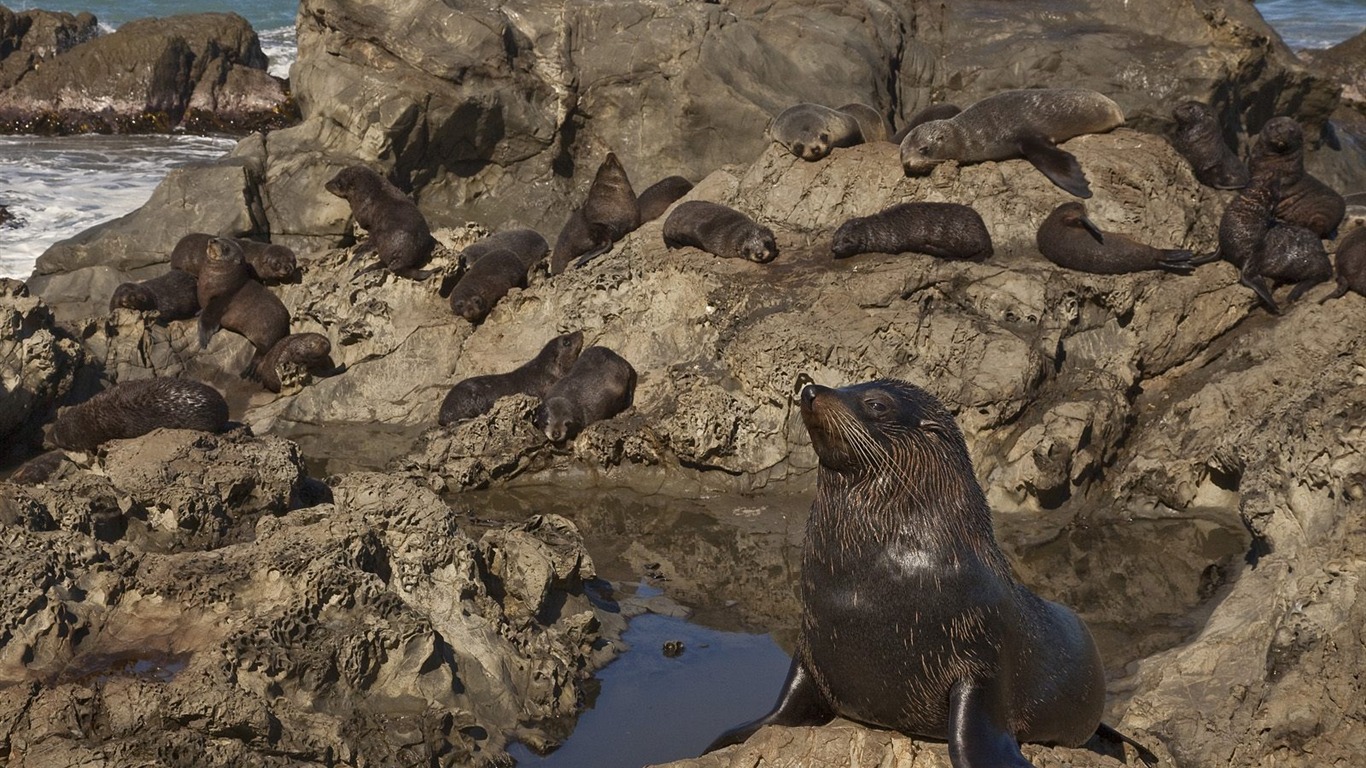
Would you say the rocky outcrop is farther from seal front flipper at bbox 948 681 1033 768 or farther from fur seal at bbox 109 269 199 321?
seal front flipper at bbox 948 681 1033 768

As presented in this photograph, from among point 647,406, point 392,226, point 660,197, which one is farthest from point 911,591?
point 660,197

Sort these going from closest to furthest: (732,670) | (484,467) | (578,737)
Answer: (578,737) → (732,670) → (484,467)

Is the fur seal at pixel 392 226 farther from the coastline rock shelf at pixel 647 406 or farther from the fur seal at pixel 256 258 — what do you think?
the fur seal at pixel 256 258

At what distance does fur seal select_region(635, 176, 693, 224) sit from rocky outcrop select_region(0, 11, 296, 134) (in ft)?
47.9

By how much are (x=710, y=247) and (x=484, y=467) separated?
2806 millimetres

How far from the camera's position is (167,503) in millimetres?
8242

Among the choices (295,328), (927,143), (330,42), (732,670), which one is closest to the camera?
(732,670)

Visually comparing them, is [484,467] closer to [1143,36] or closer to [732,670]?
[732,670]

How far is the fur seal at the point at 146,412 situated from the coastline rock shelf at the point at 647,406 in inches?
22.4

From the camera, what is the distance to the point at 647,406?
38.5 feet

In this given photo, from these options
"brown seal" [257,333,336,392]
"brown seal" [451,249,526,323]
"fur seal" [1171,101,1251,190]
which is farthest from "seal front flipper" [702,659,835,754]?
"fur seal" [1171,101,1251,190]

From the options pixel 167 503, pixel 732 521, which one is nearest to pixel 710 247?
pixel 732 521

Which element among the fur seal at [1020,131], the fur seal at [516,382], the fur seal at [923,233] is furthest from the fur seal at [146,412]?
the fur seal at [1020,131]

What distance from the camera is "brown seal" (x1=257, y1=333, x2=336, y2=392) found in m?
13.1
